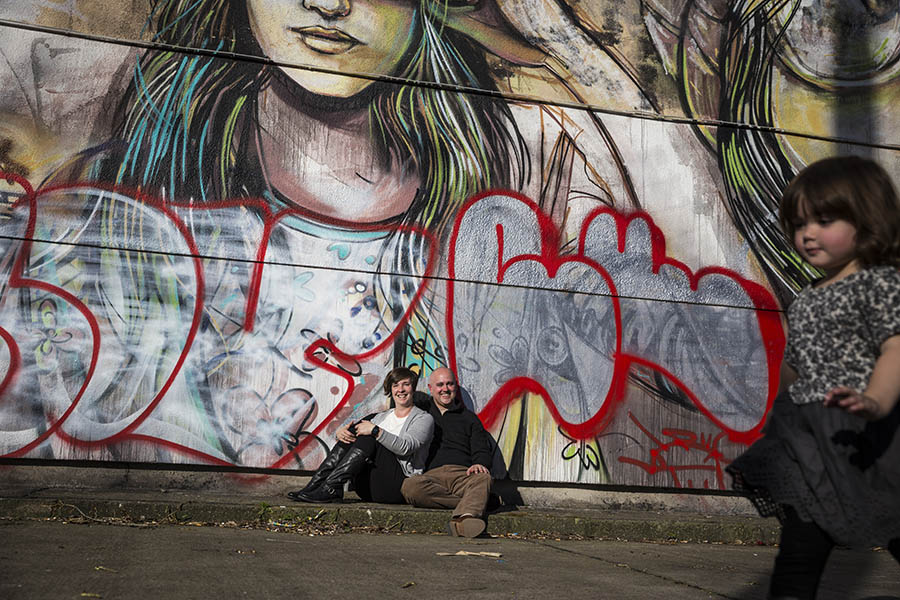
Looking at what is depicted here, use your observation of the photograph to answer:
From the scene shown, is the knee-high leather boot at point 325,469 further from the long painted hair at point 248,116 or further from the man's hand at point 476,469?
the long painted hair at point 248,116

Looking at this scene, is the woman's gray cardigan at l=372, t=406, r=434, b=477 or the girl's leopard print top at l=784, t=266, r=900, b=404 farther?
the woman's gray cardigan at l=372, t=406, r=434, b=477

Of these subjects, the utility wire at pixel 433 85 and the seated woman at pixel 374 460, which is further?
the utility wire at pixel 433 85

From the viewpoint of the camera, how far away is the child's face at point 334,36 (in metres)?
6.91

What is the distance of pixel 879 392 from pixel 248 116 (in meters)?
5.50

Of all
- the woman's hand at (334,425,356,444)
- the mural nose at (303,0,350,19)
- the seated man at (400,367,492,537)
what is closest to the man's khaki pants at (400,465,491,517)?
the seated man at (400,367,492,537)

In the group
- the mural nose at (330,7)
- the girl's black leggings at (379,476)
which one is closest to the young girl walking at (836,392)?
the girl's black leggings at (379,476)

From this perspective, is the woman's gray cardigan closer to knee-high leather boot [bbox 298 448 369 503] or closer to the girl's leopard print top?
knee-high leather boot [bbox 298 448 369 503]

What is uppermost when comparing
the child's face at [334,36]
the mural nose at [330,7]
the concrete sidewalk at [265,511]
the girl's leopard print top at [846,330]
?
the mural nose at [330,7]

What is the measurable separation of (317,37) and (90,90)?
68.9 inches

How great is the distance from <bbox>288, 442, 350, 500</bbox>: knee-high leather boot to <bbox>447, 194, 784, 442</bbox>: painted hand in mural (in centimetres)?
121

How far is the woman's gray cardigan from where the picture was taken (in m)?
6.06

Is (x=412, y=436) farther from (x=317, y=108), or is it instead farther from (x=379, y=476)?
(x=317, y=108)

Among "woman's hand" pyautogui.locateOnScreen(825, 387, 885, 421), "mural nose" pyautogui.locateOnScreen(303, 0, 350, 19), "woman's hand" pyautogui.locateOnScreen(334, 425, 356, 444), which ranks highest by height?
"mural nose" pyautogui.locateOnScreen(303, 0, 350, 19)

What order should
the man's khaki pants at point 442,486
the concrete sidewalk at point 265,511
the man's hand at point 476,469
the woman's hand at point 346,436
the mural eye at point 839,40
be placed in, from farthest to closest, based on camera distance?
the mural eye at point 839,40 → the woman's hand at point 346,436 → the man's hand at point 476,469 → the man's khaki pants at point 442,486 → the concrete sidewalk at point 265,511
